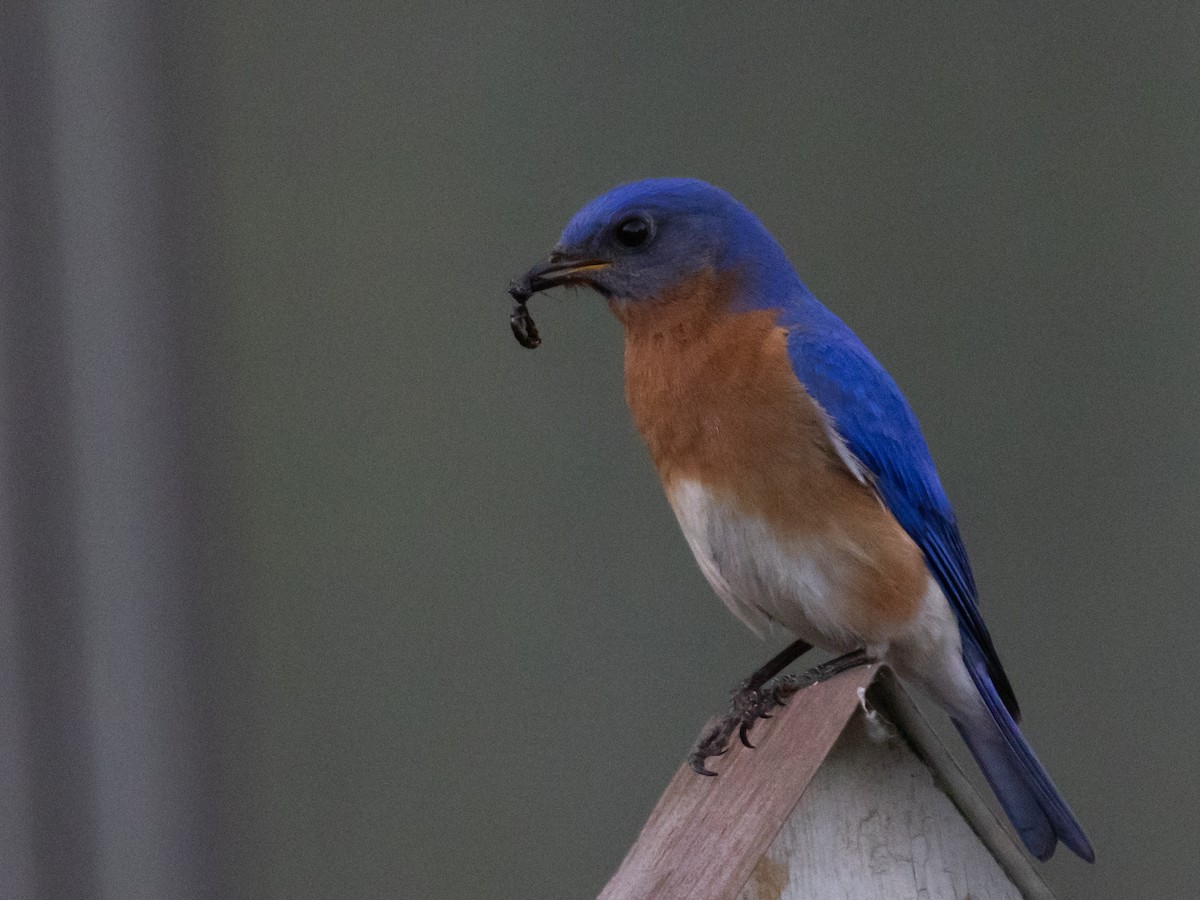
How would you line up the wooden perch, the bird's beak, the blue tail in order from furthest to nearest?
the bird's beak
the blue tail
the wooden perch

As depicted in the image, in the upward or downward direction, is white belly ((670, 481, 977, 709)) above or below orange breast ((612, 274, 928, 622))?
below

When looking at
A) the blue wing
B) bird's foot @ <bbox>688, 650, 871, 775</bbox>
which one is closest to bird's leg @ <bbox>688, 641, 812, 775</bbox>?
bird's foot @ <bbox>688, 650, 871, 775</bbox>

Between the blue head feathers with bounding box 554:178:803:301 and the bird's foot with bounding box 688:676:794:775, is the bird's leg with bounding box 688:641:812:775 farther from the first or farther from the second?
the blue head feathers with bounding box 554:178:803:301

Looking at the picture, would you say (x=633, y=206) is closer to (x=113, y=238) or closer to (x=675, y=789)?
(x=675, y=789)

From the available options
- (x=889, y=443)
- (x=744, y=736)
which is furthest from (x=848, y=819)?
(x=889, y=443)

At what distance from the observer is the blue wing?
2.37 metres

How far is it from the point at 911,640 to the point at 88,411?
2054 millimetres

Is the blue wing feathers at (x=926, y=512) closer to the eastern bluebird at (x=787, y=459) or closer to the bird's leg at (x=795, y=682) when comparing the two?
the eastern bluebird at (x=787, y=459)

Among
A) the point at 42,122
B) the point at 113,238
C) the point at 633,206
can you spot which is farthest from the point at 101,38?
the point at 633,206

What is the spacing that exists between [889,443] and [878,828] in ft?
2.69

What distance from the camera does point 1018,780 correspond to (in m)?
2.37

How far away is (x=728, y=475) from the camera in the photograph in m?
2.33

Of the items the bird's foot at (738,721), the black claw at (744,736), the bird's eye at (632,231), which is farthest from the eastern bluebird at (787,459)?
the black claw at (744,736)

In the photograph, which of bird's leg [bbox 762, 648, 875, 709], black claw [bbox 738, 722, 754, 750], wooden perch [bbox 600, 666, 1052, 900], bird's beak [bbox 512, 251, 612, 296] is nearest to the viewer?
wooden perch [bbox 600, 666, 1052, 900]
